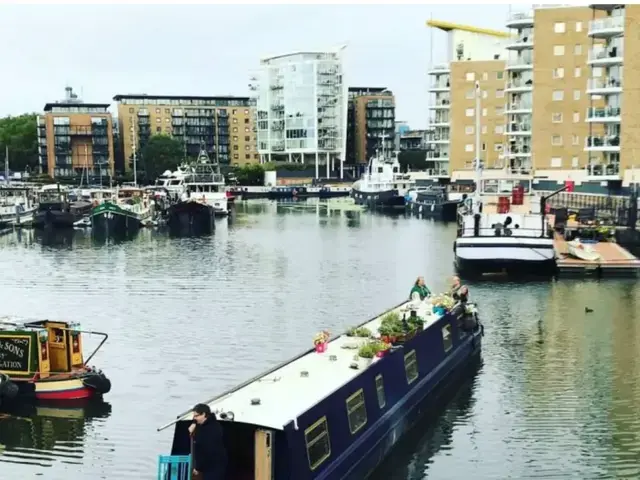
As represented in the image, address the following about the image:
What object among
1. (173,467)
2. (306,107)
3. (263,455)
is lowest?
(173,467)

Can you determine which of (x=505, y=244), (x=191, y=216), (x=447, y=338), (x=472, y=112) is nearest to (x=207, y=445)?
(x=447, y=338)

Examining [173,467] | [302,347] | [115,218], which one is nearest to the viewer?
[173,467]

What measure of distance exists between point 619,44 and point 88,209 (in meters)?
55.7

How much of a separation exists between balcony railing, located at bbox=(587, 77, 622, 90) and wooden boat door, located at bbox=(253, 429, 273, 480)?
199 feet

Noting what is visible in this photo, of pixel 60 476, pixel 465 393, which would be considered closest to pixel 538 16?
pixel 465 393

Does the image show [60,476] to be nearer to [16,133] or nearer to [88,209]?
[88,209]

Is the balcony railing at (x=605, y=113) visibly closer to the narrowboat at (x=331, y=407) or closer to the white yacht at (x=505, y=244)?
the white yacht at (x=505, y=244)

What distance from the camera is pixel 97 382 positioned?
835 inches

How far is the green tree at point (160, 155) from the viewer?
164 metres

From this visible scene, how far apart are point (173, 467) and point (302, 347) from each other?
14540mm

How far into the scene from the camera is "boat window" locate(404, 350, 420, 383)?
18908 mm

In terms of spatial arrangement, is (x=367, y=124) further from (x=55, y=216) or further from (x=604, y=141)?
(x=604, y=141)

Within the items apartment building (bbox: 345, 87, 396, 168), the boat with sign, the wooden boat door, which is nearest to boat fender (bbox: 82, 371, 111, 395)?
the wooden boat door

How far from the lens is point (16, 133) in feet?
609
